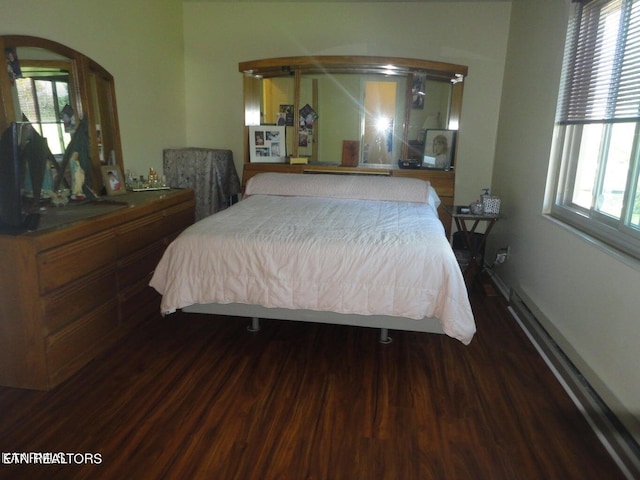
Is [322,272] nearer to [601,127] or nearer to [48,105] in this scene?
[601,127]

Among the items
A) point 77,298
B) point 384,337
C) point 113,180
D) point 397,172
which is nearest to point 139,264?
point 77,298

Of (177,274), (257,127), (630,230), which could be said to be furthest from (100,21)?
(630,230)

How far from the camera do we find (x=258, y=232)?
2.27 metres

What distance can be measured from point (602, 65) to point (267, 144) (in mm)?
2636

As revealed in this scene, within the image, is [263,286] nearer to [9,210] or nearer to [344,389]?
[344,389]

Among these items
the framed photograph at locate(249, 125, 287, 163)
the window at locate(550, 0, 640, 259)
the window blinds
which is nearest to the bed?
the window at locate(550, 0, 640, 259)

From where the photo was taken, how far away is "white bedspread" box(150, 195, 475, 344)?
2.05 meters

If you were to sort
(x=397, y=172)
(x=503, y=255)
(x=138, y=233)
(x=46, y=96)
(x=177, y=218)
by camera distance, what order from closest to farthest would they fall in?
(x=46, y=96), (x=138, y=233), (x=177, y=218), (x=503, y=255), (x=397, y=172)

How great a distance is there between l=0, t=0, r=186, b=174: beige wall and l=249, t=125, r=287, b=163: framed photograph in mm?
787

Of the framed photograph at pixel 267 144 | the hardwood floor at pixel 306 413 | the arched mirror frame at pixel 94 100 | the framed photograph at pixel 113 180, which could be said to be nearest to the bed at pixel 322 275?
the hardwood floor at pixel 306 413

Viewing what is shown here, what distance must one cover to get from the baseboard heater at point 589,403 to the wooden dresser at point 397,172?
1309 millimetres

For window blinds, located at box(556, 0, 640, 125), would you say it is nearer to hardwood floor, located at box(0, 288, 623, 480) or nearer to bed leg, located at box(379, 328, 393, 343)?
hardwood floor, located at box(0, 288, 623, 480)

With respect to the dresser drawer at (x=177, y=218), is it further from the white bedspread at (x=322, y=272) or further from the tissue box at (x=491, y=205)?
the tissue box at (x=491, y=205)

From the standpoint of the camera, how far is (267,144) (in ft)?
13.1
